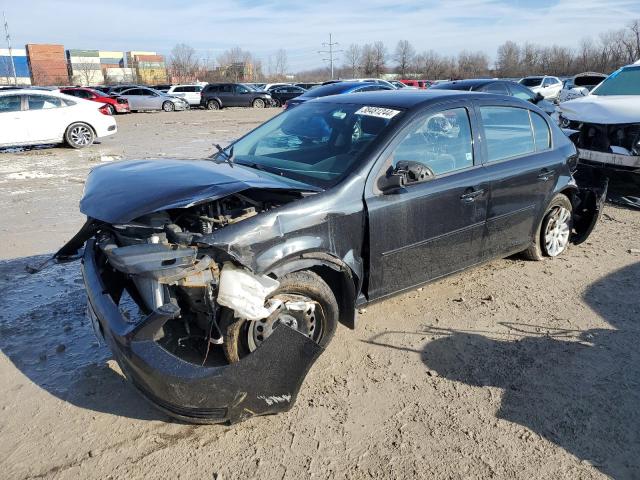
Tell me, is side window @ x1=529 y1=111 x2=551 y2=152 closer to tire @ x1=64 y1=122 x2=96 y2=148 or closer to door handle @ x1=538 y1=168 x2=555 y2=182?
door handle @ x1=538 y1=168 x2=555 y2=182

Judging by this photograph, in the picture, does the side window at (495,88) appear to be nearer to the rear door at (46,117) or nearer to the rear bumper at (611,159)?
the rear bumper at (611,159)

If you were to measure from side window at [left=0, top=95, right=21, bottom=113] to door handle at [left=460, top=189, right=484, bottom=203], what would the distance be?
12193 mm

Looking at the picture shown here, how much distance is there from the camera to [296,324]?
3.19 m

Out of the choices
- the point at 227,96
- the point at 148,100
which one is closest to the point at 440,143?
the point at 148,100

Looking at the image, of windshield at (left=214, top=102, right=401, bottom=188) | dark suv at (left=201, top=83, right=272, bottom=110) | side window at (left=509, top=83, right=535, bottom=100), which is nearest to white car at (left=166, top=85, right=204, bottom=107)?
dark suv at (left=201, top=83, right=272, bottom=110)

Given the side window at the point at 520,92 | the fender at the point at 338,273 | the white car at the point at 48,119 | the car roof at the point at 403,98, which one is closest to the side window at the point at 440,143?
the car roof at the point at 403,98

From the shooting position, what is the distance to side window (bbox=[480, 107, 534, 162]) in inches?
170

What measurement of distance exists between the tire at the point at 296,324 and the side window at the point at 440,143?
3.46ft

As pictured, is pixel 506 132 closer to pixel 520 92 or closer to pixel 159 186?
pixel 159 186

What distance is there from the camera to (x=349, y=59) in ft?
313

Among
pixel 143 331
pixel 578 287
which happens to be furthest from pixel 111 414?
pixel 578 287

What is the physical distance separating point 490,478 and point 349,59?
324ft

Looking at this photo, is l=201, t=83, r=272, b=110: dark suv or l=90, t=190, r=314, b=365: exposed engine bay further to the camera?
l=201, t=83, r=272, b=110: dark suv

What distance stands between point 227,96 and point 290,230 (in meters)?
31.4
